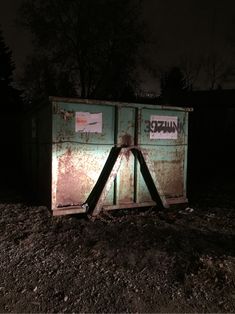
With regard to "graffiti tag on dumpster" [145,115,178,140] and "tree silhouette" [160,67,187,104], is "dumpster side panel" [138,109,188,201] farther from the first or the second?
"tree silhouette" [160,67,187,104]

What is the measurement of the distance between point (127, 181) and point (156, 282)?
2435 millimetres

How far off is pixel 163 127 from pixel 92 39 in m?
20.0

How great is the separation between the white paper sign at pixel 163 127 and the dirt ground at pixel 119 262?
130 centimetres

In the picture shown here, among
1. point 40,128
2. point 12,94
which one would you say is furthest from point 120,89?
point 40,128

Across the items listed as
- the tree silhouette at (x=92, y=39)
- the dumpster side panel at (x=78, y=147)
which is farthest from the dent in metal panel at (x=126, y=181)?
the tree silhouette at (x=92, y=39)

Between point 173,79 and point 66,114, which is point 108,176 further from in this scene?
point 173,79

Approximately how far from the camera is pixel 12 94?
88.5 ft

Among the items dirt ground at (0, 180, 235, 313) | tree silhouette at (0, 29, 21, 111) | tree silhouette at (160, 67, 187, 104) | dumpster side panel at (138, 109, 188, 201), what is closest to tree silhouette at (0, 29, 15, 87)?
tree silhouette at (0, 29, 21, 111)

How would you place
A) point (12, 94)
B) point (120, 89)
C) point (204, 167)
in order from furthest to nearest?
point (12, 94) < point (120, 89) < point (204, 167)

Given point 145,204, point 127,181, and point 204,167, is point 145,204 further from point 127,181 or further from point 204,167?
point 204,167

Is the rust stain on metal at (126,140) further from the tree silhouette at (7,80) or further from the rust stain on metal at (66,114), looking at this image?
the tree silhouette at (7,80)

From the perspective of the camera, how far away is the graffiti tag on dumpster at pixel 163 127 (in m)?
5.61

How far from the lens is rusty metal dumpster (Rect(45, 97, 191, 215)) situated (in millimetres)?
5035

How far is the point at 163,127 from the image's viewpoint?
5715 mm
